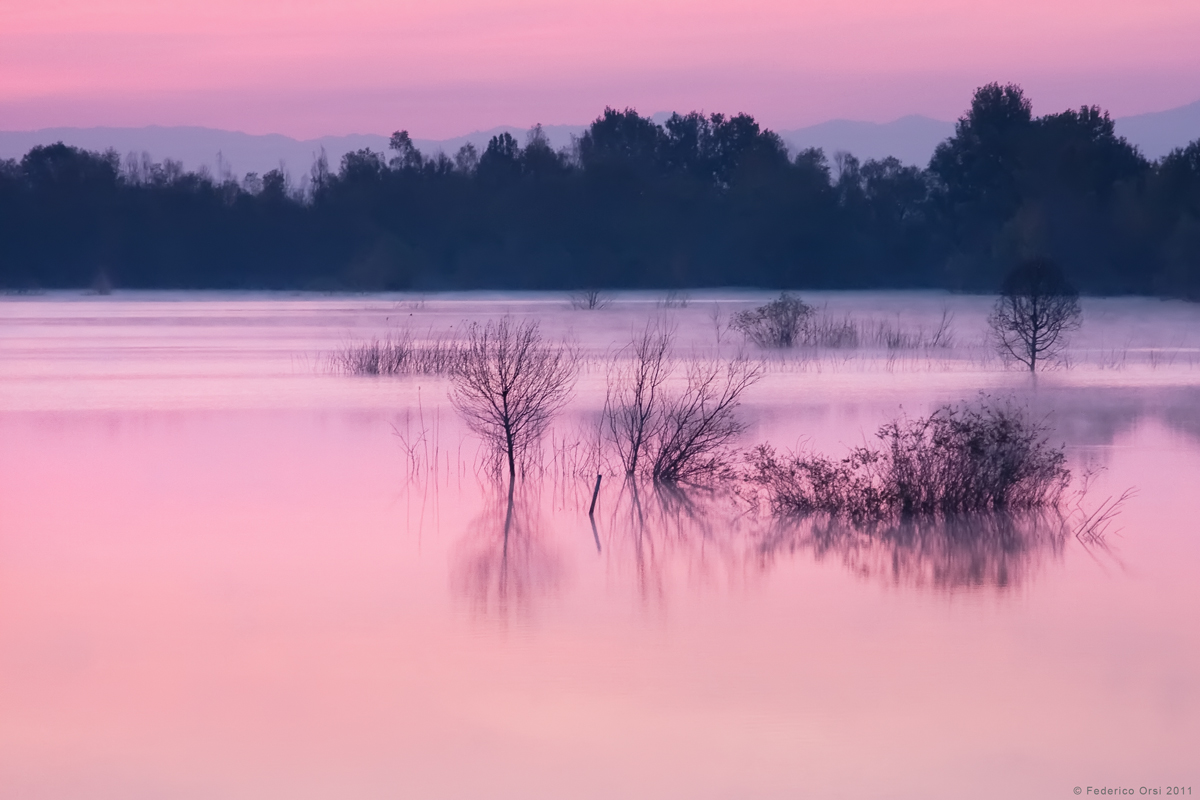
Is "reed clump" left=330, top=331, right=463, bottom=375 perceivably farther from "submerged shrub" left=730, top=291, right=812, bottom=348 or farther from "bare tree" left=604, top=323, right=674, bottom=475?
"submerged shrub" left=730, top=291, right=812, bottom=348

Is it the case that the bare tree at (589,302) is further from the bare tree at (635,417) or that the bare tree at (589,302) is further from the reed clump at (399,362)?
the bare tree at (635,417)

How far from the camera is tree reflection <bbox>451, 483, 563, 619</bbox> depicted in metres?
10.1

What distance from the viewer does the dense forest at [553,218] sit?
244ft

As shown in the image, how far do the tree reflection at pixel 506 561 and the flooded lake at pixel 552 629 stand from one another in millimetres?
41

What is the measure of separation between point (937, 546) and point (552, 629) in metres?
3.53

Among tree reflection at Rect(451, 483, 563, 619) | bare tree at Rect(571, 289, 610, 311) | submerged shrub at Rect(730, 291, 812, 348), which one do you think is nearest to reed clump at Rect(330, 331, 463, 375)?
submerged shrub at Rect(730, 291, 812, 348)

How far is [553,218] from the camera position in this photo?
7956 cm

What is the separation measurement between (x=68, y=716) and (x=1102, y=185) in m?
65.1

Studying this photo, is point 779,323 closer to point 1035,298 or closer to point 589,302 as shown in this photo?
point 1035,298

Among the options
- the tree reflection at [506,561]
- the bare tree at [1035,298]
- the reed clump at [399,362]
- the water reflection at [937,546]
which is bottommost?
the tree reflection at [506,561]

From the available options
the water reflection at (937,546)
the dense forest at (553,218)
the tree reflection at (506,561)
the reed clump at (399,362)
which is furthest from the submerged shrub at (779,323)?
the dense forest at (553,218)

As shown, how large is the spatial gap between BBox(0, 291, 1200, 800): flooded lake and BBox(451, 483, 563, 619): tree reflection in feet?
0.13

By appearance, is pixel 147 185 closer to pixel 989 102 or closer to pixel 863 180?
pixel 863 180

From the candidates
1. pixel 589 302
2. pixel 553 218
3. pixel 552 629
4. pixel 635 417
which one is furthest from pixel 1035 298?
pixel 553 218
